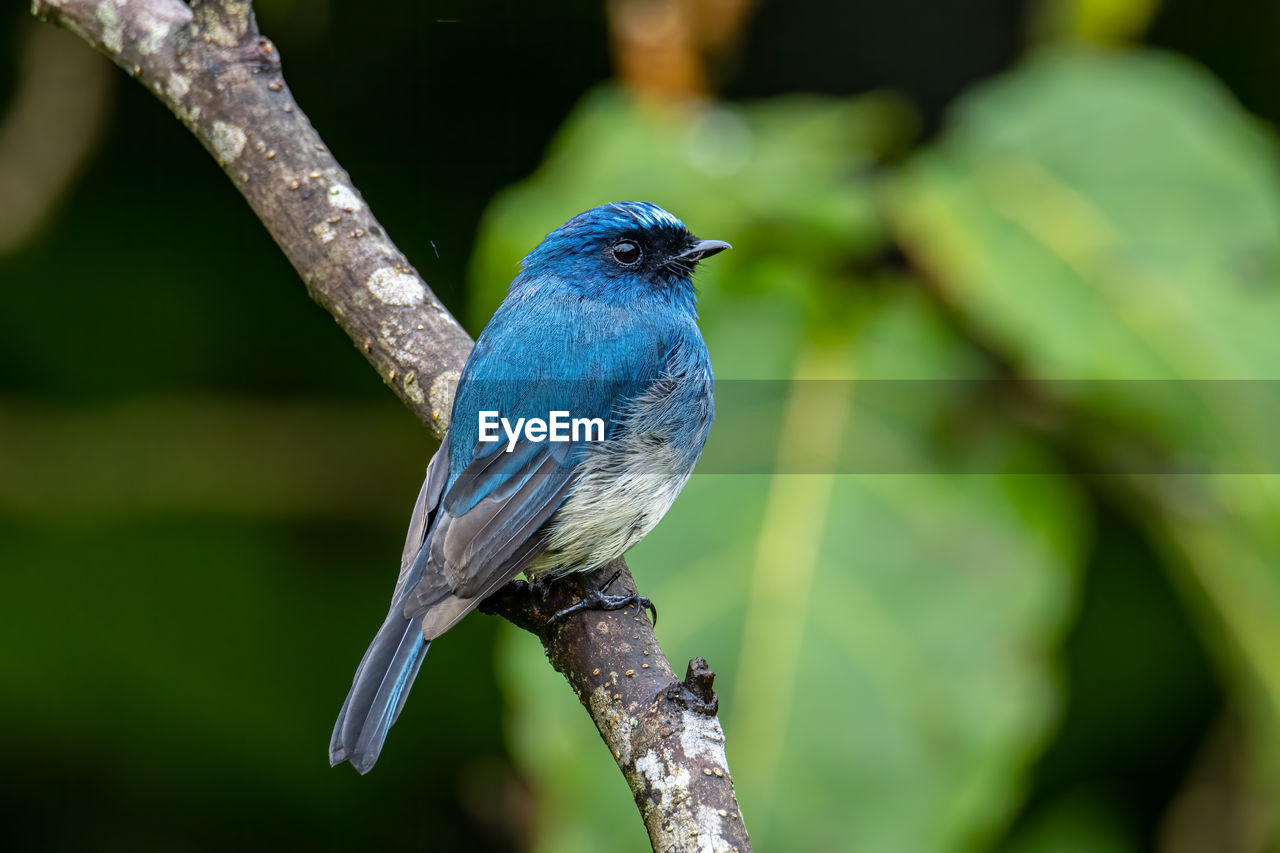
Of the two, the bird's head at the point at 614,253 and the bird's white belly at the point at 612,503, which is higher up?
the bird's head at the point at 614,253

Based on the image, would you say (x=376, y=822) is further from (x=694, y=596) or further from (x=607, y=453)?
(x=607, y=453)

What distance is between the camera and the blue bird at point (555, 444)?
1959 millimetres

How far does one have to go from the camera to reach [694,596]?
97.1 inches

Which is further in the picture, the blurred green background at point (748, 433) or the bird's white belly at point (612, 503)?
the blurred green background at point (748, 433)

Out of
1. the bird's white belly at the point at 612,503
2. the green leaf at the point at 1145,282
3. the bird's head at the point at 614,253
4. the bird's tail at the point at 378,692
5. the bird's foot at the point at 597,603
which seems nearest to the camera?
the bird's tail at the point at 378,692

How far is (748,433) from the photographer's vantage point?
2.76 metres

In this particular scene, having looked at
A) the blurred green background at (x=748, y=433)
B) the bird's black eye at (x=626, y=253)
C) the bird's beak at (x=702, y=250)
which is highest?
the bird's black eye at (x=626, y=253)

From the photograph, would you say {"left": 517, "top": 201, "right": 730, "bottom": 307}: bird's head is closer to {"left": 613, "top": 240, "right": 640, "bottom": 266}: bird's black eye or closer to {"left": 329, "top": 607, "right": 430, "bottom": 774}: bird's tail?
{"left": 613, "top": 240, "right": 640, "bottom": 266}: bird's black eye

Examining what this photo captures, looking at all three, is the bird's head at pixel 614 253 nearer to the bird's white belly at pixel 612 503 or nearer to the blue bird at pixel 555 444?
the blue bird at pixel 555 444

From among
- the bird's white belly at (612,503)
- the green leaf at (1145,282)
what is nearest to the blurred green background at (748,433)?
the green leaf at (1145,282)

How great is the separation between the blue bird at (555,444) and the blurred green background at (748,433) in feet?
1.39

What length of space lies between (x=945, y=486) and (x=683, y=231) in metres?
0.80

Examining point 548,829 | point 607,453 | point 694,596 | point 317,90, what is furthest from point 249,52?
point 317,90

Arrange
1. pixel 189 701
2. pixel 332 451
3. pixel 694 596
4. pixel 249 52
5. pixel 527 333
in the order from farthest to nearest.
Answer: pixel 332 451 < pixel 189 701 < pixel 694 596 < pixel 249 52 < pixel 527 333
